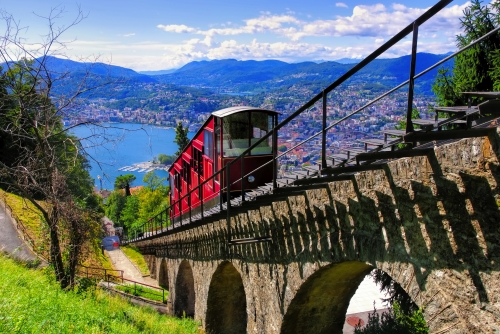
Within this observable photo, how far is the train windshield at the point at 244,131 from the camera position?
9891 mm

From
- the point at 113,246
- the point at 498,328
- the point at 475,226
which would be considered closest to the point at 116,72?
the point at 475,226

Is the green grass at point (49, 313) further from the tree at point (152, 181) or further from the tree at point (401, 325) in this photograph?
the tree at point (152, 181)

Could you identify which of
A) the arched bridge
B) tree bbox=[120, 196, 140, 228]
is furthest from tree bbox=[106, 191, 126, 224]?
the arched bridge

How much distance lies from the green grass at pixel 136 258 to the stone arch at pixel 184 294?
762cm

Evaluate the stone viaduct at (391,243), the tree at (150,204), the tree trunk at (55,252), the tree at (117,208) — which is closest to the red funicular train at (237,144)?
the stone viaduct at (391,243)

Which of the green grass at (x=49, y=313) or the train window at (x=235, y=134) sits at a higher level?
the train window at (x=235, y=134)

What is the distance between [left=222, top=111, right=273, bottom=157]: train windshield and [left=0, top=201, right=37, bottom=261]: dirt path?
24.8 ft

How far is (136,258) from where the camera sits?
24.9 meters

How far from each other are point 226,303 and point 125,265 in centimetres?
1446

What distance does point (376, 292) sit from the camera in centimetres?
1855

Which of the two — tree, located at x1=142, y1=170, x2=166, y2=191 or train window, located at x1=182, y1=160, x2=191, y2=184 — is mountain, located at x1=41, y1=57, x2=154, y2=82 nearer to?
train window, located at x1=182, y1=160, x2=191, y2=184

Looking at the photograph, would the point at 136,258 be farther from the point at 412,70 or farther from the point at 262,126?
the point at 412,70

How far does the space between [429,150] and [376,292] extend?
57.6ft

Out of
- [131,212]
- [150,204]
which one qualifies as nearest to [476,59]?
[150,204]
